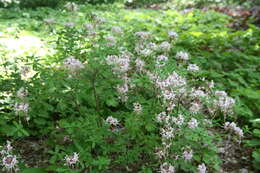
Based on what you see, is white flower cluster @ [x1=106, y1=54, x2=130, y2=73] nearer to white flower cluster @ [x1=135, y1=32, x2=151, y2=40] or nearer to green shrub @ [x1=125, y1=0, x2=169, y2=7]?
white flower cluster @ [x1=135, y1=32, x2=151, y2=40]

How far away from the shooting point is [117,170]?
3078 millimetres

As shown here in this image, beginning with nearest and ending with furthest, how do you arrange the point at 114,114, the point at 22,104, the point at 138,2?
1. the point at 22,104
2. the point at 114,114
3. the point at 138,2

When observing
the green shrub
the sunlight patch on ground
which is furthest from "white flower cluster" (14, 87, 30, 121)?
the green shrub

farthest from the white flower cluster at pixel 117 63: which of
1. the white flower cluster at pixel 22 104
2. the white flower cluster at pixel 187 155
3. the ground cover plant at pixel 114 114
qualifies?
the white flower cluster at pixel 187 155

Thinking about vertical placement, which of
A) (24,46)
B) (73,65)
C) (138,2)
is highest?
(73,65)

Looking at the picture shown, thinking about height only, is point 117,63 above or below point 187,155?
above

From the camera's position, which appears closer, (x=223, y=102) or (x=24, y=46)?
(x=223, y=102)

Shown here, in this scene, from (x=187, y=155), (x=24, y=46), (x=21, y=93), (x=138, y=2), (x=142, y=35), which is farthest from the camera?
(x=138, y=2)

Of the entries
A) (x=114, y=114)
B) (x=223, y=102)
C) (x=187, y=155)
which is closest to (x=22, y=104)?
(x=114, y=114)

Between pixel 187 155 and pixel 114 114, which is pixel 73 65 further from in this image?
pixel 187 155

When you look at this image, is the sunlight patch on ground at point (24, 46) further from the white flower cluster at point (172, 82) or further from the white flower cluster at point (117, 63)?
the white flower cluster at point (172, 82)

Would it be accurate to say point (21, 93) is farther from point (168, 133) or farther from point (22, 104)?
point (168, 133)

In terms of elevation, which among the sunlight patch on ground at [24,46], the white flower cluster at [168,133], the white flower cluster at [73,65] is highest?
the white flower cluster at [73,65]

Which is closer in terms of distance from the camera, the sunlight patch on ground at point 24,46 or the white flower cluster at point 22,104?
the white flower cluster at point 22,104
